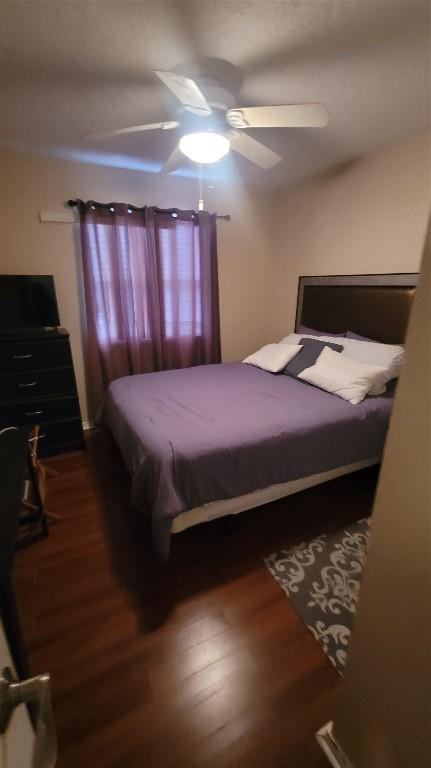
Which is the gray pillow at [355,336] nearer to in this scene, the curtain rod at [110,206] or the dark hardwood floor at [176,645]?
the dark hardwood floor at [176,645]

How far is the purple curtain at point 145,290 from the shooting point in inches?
109

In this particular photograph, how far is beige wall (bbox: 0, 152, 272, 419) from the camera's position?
251 cm

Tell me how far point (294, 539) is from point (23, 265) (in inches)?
117

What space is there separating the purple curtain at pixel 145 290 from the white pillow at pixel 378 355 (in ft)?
4.75

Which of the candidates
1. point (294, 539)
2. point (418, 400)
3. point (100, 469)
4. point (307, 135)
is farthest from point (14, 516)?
point (307, 135)

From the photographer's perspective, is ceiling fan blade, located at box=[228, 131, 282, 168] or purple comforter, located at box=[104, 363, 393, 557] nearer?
purple comforter, located at box=[104, 363, 393, 557]

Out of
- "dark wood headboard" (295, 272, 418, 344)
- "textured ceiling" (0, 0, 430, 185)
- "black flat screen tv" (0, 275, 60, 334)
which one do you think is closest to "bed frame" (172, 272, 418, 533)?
"dark wood headboard" (295, 272, 418, 344)

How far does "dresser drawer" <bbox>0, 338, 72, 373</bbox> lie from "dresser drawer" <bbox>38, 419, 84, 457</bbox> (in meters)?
0.50

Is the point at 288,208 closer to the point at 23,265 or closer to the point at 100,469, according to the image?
the point at 23,265

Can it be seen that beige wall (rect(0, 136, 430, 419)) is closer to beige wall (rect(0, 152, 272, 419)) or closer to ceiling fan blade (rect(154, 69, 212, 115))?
beige wall (rect(0, 152, 272, 419))

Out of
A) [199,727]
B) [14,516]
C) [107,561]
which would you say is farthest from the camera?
[107,561]

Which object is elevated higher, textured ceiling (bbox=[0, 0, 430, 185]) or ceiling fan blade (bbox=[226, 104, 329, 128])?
textured ceiling (bbox=[0, 0, 430, 185])

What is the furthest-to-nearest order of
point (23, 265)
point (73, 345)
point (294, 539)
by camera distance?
A: 1. point (73, 345)
2. point (23, 265)
3. point (294, 539)

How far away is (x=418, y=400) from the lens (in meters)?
0.61
